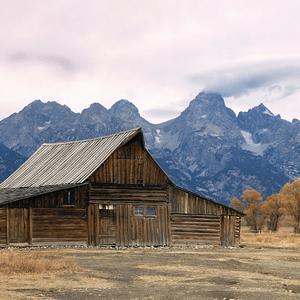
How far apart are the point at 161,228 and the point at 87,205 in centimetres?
638

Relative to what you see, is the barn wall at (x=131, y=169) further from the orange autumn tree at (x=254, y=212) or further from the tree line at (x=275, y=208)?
the orange autumn tree at (x=254, y=212)

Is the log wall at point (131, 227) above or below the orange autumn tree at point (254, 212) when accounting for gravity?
above

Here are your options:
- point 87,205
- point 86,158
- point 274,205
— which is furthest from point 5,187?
point 274,205

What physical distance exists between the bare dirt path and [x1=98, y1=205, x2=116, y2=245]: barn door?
12749 millimetres

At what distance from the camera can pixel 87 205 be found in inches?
1806

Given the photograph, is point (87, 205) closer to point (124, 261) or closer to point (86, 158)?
point (86, 158)

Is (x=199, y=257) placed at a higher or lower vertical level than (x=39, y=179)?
lower

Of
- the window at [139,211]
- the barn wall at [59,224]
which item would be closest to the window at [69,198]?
the barn wall at [59,224]

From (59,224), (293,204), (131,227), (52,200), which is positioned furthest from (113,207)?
(293,204)

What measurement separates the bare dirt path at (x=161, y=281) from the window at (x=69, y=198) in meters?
12.0

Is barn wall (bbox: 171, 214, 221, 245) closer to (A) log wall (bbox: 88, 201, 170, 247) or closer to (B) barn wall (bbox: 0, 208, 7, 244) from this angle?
(A) log wall (bbox: 88, 201, 170, 247)

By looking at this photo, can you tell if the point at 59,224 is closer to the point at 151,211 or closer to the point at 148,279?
the point at 151,211

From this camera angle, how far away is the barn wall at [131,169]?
1859 inches

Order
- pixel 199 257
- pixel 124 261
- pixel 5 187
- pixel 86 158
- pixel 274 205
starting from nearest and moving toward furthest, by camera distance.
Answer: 1. pixel 124 261
2. pixel 199 257
3. pixel 86 158
4. pixel 5 187
5. pixel 274 205
